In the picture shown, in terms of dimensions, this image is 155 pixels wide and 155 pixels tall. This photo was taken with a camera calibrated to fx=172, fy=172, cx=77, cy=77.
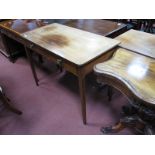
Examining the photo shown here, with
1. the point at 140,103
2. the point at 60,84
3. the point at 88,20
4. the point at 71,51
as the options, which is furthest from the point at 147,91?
the point at 88,20

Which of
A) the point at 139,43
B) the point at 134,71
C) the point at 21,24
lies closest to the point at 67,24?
the point at 21,24

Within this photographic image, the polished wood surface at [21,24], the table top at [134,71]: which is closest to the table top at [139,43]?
the table top at [134,71]

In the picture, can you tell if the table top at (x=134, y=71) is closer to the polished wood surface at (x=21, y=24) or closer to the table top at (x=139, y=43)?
the table top at (x=139, y=43)

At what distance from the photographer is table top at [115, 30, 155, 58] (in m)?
1.31

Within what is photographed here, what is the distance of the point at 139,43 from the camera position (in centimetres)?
142

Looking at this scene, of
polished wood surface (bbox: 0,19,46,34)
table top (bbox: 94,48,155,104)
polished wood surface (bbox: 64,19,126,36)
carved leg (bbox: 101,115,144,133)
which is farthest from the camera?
polished wood surface (bbox: 0,19,46,34)

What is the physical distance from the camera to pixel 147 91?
940 millimetres

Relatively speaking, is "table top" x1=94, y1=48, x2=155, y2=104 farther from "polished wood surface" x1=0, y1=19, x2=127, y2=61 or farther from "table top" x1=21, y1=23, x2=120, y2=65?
"polished wood surface" x1=0, y1=19, x2=127, y2=61

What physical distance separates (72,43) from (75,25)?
0.66m

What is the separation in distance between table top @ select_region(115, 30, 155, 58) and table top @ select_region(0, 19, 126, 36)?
11.8 inches

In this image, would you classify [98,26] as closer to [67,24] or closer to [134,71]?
[67,24]

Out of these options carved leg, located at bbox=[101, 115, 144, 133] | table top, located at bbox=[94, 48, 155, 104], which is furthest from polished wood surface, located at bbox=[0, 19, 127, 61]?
carved leg, located at bbox=[101, 115, 144, 133]

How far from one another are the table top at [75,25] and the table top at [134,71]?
626mm

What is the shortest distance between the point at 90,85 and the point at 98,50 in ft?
2.66
